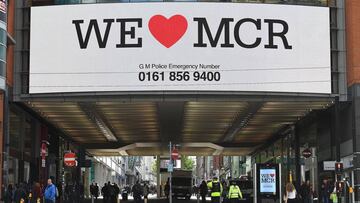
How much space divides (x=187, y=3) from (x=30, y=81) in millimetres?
9448

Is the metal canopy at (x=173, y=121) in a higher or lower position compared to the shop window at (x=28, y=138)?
higher

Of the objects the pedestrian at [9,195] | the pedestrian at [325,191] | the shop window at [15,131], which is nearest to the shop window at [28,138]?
the shop window at [15,131]

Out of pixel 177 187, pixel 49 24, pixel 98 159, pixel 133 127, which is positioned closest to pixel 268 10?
pixel 49 24

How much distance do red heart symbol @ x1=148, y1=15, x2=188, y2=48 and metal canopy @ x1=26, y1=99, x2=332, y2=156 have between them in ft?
11.3

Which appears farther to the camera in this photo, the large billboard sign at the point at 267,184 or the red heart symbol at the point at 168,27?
the red heart symbol at the point at 168,27

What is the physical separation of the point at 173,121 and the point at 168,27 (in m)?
10.9

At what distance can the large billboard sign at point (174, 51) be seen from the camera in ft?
112

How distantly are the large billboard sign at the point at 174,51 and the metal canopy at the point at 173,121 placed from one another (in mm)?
1201

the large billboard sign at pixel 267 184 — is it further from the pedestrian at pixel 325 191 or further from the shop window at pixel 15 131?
the shop window at pixel 15 131

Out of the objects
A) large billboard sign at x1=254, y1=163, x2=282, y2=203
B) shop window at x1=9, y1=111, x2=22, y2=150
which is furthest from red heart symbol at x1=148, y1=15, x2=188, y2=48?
shop window at x1=9, y1=111, x2=22, y2=150

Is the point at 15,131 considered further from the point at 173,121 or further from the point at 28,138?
the point at 173,121

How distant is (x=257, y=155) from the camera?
6706 cm

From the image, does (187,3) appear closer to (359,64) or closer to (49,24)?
(49,24)

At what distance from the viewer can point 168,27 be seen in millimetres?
34469
